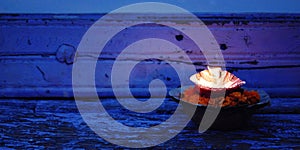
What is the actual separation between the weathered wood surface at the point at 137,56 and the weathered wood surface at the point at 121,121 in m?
0.12

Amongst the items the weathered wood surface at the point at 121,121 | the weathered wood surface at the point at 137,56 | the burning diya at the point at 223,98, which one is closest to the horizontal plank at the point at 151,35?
the weathered wood surface at the point at 137,56

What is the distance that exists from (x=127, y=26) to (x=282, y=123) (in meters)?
0.73

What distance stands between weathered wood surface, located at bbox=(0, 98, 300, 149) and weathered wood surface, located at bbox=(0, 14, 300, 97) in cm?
12

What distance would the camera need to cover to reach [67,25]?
1733mm

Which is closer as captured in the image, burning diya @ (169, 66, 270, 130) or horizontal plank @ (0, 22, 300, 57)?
burning diya @ (169, 66, 270, 130)

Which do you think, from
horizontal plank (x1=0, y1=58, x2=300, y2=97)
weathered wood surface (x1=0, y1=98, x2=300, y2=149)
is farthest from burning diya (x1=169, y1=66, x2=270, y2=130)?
horizontal plank (x1=0, y1=58, x2=300, y2=97)

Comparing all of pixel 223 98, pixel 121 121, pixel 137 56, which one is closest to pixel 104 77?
pixel 137 56

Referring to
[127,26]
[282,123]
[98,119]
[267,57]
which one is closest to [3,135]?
[98,119]

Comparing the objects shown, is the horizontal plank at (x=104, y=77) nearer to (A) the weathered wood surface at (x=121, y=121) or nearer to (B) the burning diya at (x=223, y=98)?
(A) the weathered wood surface at (x=121, y=121)

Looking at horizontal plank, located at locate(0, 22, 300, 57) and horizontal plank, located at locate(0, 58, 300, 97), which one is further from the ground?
horizontal plank, located at locate(0, 22, 300, 57)

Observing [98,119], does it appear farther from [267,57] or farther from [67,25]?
[267,57]

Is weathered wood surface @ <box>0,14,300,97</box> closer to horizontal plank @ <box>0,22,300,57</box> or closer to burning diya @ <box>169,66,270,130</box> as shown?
horizontal plank @ <box>0,22,300,57</box>

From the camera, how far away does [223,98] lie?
4.05ft

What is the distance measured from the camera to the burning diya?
1223 mm
